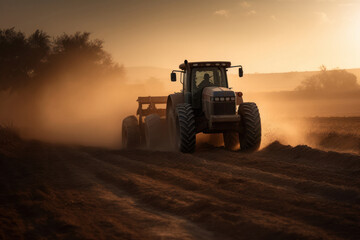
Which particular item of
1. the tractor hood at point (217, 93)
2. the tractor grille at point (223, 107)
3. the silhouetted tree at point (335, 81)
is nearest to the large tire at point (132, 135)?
the tractor hood at point (217, 93)

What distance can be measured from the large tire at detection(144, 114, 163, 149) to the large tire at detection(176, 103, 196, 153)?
87.3 inches

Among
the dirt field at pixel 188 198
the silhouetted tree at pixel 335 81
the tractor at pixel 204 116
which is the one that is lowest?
the dirt field at pixel 188 198

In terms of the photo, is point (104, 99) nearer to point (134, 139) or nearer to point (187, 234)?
point (134, 139)

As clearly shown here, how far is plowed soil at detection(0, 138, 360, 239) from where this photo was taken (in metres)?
5.27

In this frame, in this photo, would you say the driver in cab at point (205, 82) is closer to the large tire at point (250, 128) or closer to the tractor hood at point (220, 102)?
the tractor hood at point (220, 102)

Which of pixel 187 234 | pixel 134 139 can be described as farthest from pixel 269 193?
pixel 134 139

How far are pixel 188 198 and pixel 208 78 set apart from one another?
6693mm

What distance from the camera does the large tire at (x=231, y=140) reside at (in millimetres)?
13133

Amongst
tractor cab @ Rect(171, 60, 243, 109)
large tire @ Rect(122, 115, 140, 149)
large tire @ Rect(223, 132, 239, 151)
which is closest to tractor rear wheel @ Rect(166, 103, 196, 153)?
tractor cab @ Rect(171, 60, 243, 109)

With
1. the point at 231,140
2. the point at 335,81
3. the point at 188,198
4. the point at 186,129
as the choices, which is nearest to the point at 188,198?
the point at 188,198

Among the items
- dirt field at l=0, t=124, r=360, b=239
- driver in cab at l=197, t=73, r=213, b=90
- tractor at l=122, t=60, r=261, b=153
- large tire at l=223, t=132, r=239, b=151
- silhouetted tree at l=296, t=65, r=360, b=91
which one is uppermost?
silhouetted tree at l=296, t=65, r=360, b=91

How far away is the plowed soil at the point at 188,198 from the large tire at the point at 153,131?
2.76 metres

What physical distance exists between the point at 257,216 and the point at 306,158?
16.8 feet

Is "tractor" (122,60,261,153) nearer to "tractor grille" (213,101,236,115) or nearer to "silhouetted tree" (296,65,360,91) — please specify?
"tractor grille" (213,101,236,115)
